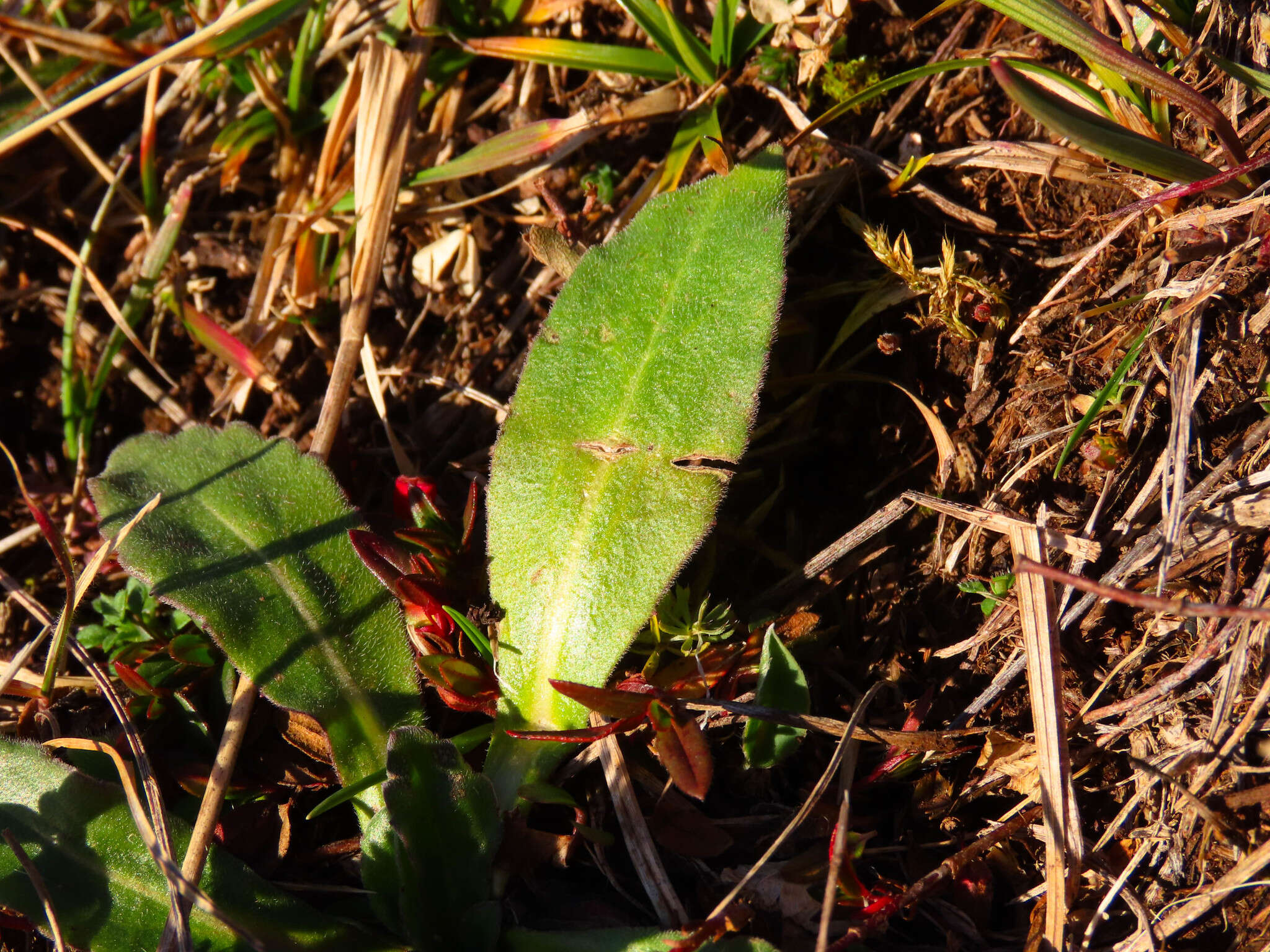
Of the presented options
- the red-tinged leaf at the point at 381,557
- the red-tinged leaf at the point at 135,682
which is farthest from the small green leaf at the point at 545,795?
the red-tinged leaf at the point at 135,682

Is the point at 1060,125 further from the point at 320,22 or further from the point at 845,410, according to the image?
the point at 320,22

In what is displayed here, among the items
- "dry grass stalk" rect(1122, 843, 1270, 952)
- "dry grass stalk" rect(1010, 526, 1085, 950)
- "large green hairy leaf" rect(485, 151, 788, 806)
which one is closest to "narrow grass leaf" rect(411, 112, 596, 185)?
"large green hairy leaf" rect(485, 151, 788, 806)

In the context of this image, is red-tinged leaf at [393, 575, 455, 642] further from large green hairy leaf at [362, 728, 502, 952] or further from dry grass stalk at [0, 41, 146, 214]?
dry grass stalk at [0, 41, 146, 214]

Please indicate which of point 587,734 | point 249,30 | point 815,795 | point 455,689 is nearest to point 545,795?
point 587,734

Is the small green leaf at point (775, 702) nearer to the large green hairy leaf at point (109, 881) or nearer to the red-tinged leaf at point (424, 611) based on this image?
the red-tinged leaf at point (424, 611)

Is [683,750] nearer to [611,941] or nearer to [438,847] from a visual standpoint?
[611,941]

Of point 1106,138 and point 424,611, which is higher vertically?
point 1106,138
